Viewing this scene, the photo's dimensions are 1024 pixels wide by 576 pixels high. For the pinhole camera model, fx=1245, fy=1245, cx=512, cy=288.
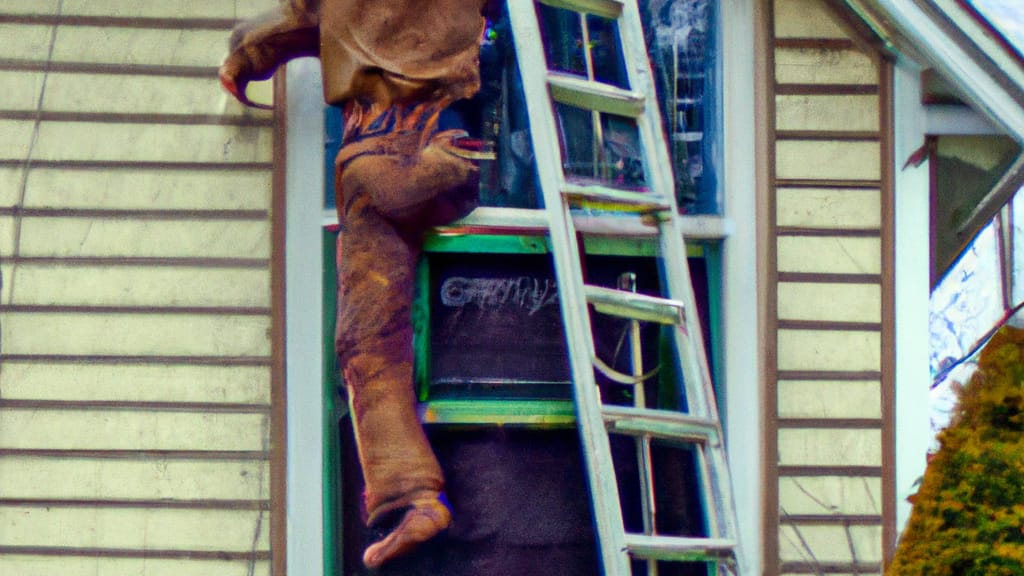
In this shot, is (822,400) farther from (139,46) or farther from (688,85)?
(139,46)

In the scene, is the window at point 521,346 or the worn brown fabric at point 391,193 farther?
the window at point 521,346

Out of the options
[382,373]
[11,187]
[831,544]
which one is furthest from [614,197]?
[11,187]

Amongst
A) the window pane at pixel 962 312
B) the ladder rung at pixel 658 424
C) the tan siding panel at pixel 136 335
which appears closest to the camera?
the ladder rung at pixel 658 424

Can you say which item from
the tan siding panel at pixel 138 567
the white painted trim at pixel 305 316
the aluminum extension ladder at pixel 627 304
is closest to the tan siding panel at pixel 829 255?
the aluminum extension ladder at pixel 627 304

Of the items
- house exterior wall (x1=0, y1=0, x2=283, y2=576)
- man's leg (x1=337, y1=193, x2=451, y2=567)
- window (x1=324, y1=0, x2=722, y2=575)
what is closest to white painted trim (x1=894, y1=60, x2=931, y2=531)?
window (x1=324, y1=0, x2=722, y2=575)

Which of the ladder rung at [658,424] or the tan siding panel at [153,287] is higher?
the tan siding panel at [153,287]

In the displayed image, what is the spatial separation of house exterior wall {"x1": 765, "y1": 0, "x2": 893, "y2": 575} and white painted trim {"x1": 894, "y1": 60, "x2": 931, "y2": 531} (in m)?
0.04

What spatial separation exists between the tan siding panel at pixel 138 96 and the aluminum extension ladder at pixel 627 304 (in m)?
1.01

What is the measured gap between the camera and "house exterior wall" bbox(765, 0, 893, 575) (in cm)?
376

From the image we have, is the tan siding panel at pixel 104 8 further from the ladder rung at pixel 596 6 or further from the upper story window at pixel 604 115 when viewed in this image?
the ladder rung at pixel 596 6

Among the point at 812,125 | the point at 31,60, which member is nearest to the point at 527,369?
the point at 812,125

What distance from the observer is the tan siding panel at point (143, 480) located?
12.0 feet

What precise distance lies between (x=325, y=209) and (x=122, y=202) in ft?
1.99

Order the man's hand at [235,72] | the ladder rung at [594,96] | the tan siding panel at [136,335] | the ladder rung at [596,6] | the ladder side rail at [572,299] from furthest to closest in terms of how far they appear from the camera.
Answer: the tan siding panel at [136,335] → the man's hand at [235,72] → the ladder rung at [596,6] → the ladder rung at [594,96] → the ladder side rail at [572,299]
